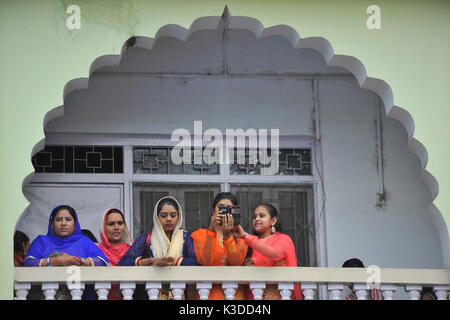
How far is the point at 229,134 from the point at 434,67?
2.12m

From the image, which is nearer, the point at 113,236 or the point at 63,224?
the point at 63,224

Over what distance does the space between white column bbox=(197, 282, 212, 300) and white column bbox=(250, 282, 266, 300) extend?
11.9 inches

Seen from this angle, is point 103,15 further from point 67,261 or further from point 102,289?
point 102,289

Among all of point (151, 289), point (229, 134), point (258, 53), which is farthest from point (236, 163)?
point (151, 289)

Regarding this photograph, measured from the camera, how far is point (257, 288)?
770 cm

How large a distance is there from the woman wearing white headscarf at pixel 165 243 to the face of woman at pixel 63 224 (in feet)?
1.61

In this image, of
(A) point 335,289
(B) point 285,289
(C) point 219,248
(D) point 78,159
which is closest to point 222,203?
(C) point 219,248

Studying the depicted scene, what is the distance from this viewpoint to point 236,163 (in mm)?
9617

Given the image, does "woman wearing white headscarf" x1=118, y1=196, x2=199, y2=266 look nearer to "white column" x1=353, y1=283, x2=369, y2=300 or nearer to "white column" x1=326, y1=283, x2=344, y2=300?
"white column" x1=326, y1=283, x2=344, y2=300

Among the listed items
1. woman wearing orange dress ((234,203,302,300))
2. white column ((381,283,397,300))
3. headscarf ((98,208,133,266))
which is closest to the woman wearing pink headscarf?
headscarf ((98,208,133,266))

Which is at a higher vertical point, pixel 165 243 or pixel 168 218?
pixel 168 218

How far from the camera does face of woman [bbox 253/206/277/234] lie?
799 cm

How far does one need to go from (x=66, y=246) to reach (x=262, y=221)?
56.7 inches
